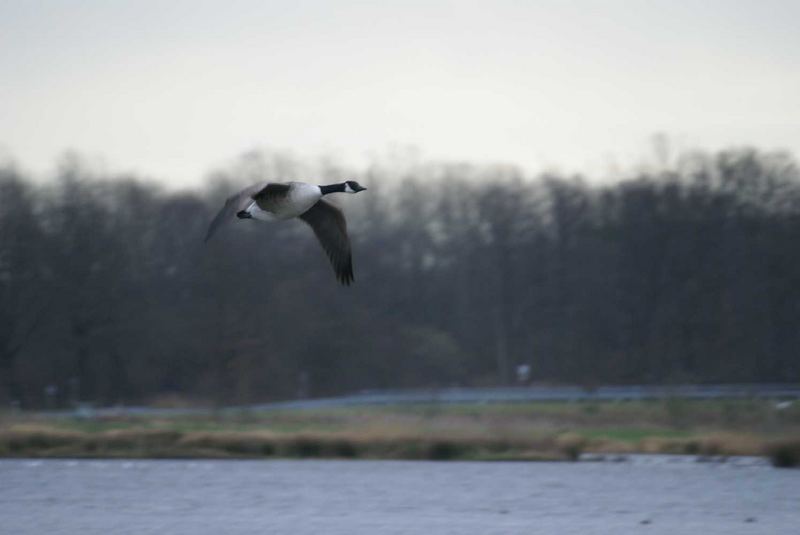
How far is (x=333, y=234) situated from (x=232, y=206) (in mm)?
Result: 2316

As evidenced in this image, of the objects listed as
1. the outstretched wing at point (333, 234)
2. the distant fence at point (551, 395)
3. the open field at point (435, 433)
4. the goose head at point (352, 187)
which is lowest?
the open field at point (435, 433)

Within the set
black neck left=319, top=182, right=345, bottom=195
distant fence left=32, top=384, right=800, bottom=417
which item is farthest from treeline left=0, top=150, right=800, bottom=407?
black neck left=319, top=182, right=345, bottom=195

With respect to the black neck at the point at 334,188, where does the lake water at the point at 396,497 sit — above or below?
below

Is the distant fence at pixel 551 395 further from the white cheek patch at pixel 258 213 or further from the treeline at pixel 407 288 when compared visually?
the white cheek patch at pixel 258 213

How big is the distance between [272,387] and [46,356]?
314 inches

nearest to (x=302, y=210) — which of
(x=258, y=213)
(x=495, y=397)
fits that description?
(x=258, y=213)

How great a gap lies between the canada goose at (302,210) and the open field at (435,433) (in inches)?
682

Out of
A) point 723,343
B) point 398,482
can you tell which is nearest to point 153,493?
point 398,482

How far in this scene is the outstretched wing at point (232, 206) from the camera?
1101 cm

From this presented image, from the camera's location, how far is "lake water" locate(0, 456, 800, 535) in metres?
22.2

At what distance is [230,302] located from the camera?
43.8 m

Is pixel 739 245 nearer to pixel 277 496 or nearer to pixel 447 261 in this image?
pixel 447 261

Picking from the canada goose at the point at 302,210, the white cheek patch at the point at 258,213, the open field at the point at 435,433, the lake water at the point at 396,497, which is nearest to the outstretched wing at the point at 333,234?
the canada goose at the point at 302,210

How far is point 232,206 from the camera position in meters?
11.4
